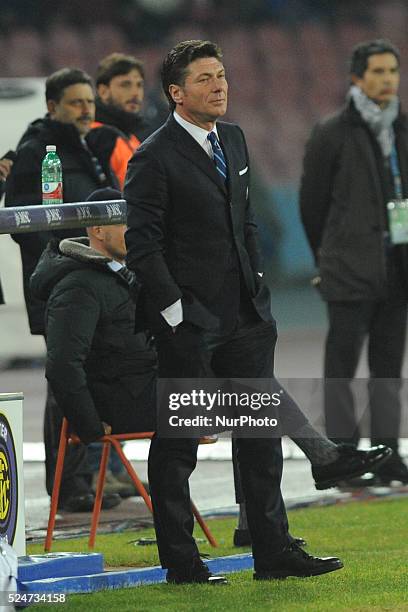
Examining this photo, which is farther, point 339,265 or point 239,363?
point 339,265

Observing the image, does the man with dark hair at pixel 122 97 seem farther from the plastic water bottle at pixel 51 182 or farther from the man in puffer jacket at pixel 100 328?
the plastic water bottle at pixel 51 182

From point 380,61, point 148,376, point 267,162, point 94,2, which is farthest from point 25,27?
point 148,376

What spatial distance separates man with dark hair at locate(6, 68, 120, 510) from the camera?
833 cm

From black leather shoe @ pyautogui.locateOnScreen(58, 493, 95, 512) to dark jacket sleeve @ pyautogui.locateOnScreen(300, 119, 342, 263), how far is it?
2.18 metres

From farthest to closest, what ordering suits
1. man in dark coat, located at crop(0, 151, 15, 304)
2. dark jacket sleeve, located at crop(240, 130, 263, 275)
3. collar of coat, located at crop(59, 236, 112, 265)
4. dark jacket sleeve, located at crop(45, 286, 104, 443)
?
collar of coat, located at crop(59, 236, 112, 265), man in dark coat, located at crop(0, 151, 15, 304), dark jacket sleeve, located at crop(45, 286, 104, 443), dark jacket sleeve, located at crop(240, 130, 263, 275)

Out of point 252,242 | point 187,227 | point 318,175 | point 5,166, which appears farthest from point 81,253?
point 318,175

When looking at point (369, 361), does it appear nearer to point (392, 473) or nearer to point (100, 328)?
point (392, 473)

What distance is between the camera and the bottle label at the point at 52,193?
658 centimetres

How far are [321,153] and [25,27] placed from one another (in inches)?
655

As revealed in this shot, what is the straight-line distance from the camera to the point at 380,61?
964cm

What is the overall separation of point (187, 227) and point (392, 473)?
142 inches

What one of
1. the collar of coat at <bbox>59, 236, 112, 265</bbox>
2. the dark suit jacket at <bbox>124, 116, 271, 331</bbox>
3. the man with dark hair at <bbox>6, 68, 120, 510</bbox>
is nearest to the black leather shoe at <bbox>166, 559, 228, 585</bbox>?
the dark suit jacket at <bbox>124, 116, 271, 331</bbox>

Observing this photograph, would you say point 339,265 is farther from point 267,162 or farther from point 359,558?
point 267,162

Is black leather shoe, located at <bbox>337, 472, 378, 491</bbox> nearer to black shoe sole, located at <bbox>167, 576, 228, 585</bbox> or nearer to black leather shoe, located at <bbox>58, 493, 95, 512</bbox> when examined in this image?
black leather shoe, located at <bbox>58, 493, 95, 512</bbox>
